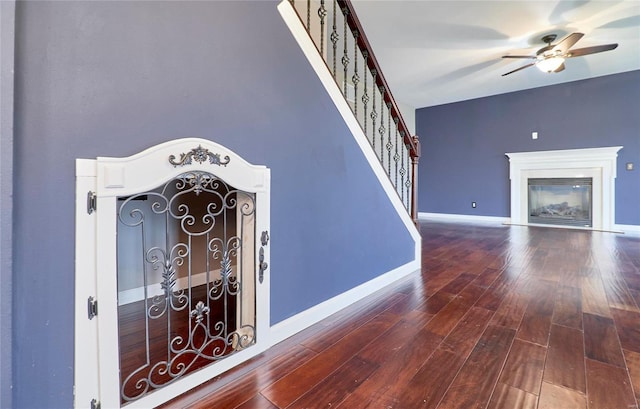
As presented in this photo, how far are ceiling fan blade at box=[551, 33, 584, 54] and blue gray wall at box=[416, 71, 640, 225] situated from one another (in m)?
1.99

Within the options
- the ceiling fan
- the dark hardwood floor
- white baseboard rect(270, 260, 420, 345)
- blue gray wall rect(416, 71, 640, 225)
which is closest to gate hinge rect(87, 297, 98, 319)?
the dark hardwood floor

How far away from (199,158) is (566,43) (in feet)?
14.2

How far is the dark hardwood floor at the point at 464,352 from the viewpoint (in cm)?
121

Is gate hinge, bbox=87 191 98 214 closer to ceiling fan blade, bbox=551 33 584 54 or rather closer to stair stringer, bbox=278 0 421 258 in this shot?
stair stringer, bbox=278 0 421 258

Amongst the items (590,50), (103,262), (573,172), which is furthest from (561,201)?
(103,262)

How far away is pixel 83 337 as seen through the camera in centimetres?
98

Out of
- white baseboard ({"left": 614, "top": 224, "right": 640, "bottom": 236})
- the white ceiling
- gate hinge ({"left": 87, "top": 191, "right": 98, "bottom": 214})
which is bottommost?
white baseboard ({"left": 614, "top": 224, "right": 640, "bottom": 236})

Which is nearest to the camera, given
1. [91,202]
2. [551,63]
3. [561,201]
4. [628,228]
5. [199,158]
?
[91,202]

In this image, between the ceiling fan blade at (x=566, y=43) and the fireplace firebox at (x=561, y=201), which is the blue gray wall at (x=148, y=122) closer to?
the ceiling fan blade at (x=566, y=43)

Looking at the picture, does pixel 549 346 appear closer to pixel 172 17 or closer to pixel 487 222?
pixel 172 17

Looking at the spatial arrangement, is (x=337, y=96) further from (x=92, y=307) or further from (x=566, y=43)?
(x=566, y=43)

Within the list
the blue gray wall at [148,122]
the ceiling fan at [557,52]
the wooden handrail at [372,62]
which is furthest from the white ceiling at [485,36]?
the blue gray wall at [148,122]

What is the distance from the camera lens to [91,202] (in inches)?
38.8

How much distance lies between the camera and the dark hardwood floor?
1.21 metres
